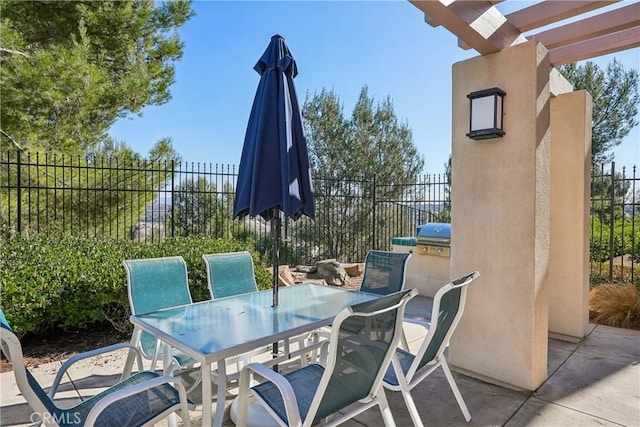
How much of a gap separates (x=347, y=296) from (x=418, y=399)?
92 centimetres

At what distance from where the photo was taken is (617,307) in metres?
4.55

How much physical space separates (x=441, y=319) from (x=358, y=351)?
78 cm

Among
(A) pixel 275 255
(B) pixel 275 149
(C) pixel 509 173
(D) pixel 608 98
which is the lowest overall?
(A) pixel 275 255

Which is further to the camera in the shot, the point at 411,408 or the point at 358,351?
the point at 411,408

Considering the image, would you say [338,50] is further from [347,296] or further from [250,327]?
[250,327]

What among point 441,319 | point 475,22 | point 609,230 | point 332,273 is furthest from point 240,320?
point 609,230

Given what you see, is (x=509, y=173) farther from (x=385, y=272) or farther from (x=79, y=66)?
(x=79, y=66)

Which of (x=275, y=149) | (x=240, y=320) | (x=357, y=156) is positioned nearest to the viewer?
(x=240, y=320)

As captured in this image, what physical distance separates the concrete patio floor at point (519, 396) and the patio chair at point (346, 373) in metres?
0.71

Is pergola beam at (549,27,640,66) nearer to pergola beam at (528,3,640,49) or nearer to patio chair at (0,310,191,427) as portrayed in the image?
pergola beam at (528,3,640,49)

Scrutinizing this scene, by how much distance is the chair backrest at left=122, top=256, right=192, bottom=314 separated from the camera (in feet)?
8.52

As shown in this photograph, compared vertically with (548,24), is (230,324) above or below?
below

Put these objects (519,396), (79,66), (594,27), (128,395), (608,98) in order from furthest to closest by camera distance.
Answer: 1. (608,98)
2. (79,66)
3. (594,27)
4. (519,396)
5. (128,395)

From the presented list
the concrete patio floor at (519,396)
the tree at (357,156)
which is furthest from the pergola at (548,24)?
the tree at (357,156)
